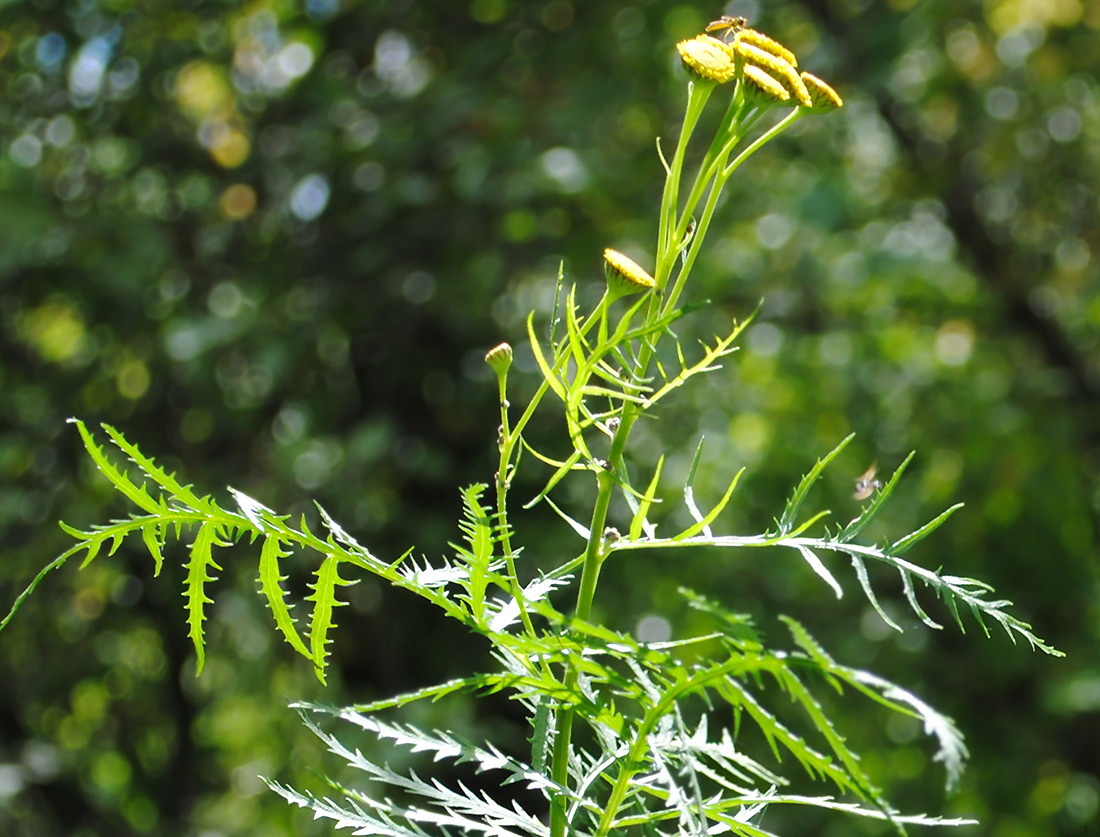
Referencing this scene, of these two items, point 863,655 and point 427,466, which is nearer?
point 427,466

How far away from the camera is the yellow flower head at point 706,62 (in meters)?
0.29

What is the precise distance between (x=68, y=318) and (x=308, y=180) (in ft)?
1.88

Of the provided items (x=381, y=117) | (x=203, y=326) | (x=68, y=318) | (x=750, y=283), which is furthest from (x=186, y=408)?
(x=750, y=283)

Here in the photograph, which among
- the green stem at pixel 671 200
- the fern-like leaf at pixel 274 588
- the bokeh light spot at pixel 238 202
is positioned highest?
the green stem at pixel 671 200

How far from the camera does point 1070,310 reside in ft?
8.63

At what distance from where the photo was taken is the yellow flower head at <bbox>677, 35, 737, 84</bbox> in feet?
0.96

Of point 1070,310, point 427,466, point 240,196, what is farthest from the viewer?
point 1070,310

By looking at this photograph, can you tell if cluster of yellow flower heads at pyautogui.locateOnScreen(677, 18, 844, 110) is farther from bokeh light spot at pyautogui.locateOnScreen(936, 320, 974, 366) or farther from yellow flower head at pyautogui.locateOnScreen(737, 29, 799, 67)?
bokeh light spot at pyautogui.locateOnScreen(936, 320, 974, 366)

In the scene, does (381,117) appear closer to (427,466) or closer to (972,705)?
(427,466)

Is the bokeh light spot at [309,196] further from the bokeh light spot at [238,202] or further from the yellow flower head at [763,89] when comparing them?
the yellow flower head at [763,89]

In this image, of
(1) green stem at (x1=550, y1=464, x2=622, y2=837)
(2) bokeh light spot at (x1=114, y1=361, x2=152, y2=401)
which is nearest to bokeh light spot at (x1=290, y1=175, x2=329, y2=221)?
(2) bokeh light spot at (x1=114, y1=361, x2=152, y2=401)

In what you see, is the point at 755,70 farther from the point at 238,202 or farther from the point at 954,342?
the point at 954,342

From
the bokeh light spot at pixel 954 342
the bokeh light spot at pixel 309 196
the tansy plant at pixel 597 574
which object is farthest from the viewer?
the bokeh light spot at pixel 954 342

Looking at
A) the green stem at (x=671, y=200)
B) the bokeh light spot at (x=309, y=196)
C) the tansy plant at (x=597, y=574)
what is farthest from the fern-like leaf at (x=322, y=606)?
the bokeh light spot at (x=309, y=196)
